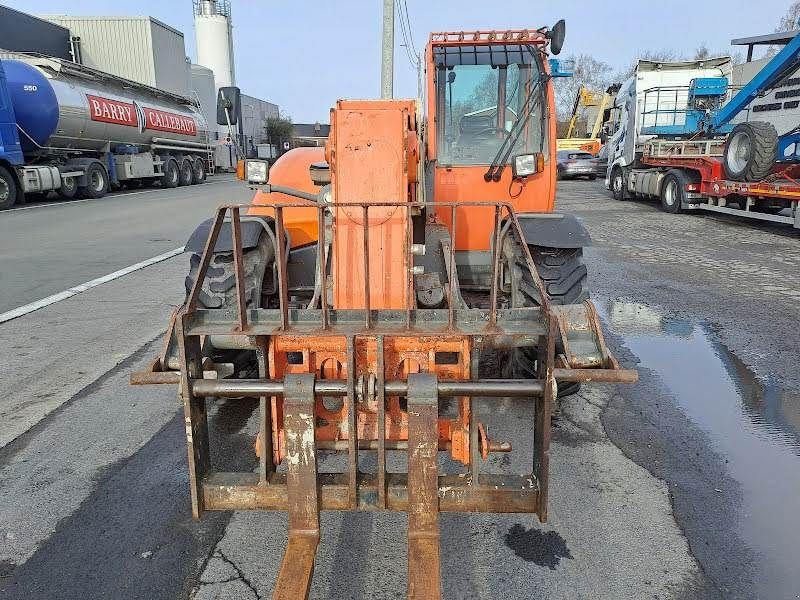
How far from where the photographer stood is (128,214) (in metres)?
16.0

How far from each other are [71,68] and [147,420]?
1911 centimetres

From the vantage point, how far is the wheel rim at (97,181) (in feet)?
68.9

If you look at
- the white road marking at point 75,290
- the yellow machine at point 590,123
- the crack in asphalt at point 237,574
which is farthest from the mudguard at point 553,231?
the yellow machine at point 590,123

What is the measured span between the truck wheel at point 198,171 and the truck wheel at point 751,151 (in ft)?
77.8

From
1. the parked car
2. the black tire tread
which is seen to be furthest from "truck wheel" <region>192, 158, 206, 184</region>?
the parked car

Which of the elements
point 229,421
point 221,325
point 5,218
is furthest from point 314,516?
point 5,218

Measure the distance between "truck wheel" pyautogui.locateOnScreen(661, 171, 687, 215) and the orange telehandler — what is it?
13.1 meters

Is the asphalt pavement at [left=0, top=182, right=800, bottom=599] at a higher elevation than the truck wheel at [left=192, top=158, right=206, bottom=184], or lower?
lower

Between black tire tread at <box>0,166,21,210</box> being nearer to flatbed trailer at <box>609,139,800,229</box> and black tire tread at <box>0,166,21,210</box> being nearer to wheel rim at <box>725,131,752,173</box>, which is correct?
flatbed trailer at <box>609,139,800,229</box>

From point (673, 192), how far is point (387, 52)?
8480mm

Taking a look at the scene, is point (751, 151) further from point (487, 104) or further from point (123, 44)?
point (123, 44)

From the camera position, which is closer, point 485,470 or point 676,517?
point 676,517

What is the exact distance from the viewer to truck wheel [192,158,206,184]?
29378 millimetres

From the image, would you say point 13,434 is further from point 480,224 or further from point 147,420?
point 480,224
